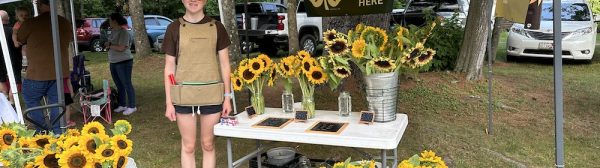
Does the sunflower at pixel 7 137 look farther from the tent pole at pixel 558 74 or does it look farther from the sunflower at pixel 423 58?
the tent pole at pixel 558 74

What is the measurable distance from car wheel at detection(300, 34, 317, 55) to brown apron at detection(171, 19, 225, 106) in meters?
8.96

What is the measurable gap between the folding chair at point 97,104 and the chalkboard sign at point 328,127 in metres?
3.16

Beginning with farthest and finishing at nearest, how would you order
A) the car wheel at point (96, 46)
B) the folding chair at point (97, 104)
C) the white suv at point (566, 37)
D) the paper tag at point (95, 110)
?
the car wheel at point (96, 46) < the white suv at point (566, 37) < the folding chair at point (97, 104) < the paper tag at point (95, 110)

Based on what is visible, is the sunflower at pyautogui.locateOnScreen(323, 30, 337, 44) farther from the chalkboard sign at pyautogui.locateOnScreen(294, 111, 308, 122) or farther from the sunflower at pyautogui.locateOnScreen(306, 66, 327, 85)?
the chalkboard sign at pyautogui.locateOnScreen(294, 111, 308, 122)

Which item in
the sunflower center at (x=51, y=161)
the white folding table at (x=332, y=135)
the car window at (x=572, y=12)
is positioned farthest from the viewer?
the car window at (x=572, y=12)

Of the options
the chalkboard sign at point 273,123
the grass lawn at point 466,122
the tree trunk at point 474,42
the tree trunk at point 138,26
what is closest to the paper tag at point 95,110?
the grass lawn at point 466,122

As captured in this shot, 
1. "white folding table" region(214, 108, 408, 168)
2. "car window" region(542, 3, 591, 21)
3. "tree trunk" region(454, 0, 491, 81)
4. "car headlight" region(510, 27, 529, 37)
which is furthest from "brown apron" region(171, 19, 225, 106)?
"car window" region(542, 3, 591, 21)

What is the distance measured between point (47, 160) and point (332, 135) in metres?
1.35

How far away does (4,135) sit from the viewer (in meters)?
1.87

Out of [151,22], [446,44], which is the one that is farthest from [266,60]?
[151,22]

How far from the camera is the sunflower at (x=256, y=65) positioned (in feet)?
9.97

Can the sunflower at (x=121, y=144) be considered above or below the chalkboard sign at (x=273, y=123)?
above

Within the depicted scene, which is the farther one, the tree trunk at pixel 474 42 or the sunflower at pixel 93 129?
the tree trunk at pixel 474 42

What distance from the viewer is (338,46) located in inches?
105
